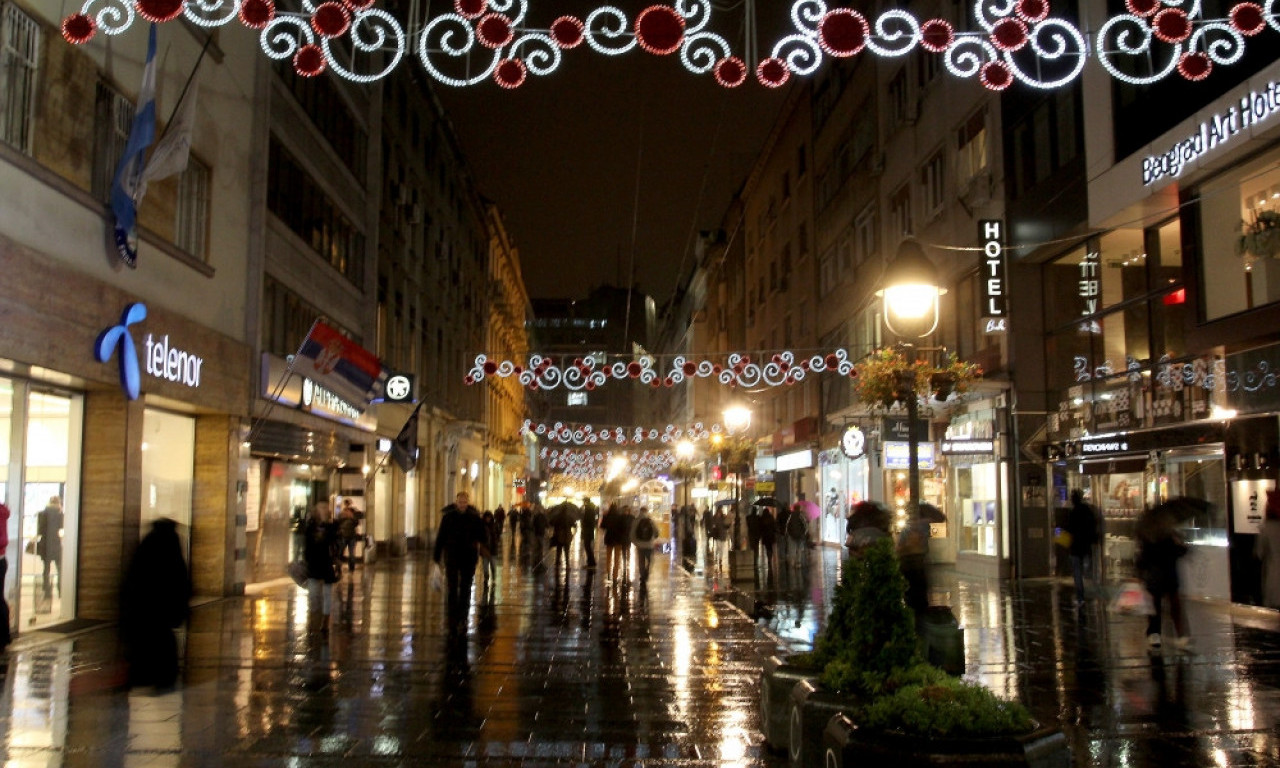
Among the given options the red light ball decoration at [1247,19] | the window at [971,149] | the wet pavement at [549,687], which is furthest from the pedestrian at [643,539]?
the red light ball decoration at [1247,19]

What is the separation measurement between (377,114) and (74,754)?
86.4 ft

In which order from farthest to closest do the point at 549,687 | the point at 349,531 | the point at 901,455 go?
the point at 901,455 < the point at 349,531 < the point at 549,687

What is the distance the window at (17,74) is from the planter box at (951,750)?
36.9 ft

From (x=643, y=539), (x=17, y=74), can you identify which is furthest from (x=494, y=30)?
(x=643, y=539)

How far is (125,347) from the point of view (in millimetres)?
15133

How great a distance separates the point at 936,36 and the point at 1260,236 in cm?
874

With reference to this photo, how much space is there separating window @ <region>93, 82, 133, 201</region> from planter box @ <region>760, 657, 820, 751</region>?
37.5ft

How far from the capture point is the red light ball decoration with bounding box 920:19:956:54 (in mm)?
10250

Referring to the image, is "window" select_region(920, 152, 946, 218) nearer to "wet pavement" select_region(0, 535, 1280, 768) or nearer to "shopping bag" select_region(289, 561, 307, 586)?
"wet pavement" select_region(0, 535, 1280, 768)

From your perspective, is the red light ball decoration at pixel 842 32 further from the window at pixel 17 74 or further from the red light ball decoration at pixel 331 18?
the window at pixel 17 74

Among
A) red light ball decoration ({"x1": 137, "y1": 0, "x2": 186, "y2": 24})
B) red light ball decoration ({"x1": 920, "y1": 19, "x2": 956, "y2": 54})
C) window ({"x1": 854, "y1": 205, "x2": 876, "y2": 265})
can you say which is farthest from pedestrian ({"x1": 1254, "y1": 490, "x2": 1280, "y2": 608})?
window ({"x1": 854, "y1": 205, "x2": 876, "y2": 265})

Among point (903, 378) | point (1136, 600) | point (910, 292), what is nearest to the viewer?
point (910, 292)

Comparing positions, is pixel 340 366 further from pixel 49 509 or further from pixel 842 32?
pixel 842 32

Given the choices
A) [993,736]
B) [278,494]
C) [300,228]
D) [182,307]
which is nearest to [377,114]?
[300,228]
